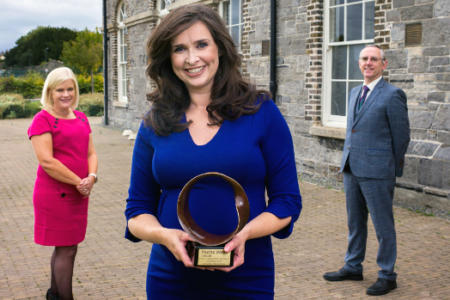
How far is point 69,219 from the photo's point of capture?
412cm

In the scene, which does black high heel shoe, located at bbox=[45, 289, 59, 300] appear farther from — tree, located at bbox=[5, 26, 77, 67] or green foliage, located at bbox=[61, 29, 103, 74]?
tree, located at bbox=[5, 26, 77, 67]

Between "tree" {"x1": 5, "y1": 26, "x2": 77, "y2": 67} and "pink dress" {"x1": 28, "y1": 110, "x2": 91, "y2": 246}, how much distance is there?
71.4 meters

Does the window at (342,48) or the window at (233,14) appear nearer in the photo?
the window at (342,48)

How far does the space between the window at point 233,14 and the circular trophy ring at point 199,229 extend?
1045 cm

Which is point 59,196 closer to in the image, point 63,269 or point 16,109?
point 63,269

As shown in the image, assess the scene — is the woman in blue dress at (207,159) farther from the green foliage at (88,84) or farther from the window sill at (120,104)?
the green foliage at (88,84)

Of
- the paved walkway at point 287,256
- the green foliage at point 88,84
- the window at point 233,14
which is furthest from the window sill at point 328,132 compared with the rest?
the green foliage at point 88,84

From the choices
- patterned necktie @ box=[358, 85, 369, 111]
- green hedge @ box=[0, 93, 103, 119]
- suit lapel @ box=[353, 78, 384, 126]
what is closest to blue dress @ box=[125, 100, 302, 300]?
suit lapel @ box=[353, 78, 384, 126]

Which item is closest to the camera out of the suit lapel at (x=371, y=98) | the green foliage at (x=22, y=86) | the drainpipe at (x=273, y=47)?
the suit lapel at (x=371, y=98)

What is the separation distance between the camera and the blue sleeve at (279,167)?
2002 millimetres

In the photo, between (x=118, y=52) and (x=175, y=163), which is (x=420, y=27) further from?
(x=118, y=52)

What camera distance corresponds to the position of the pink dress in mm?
4062

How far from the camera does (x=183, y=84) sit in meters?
2.19

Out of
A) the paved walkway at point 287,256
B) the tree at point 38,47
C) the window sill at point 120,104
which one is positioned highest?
the tree at point 38,47
